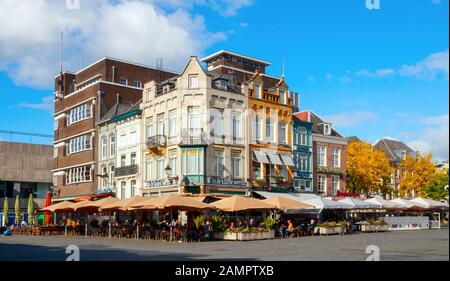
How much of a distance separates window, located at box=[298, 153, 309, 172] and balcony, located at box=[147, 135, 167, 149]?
12920 mm

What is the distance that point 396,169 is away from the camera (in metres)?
69.2

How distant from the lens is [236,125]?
4500 cm

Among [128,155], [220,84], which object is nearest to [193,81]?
[220,84]

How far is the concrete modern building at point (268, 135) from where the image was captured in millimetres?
45656

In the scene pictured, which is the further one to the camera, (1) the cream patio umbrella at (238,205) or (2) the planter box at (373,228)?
(2) the planter box at (373,228)

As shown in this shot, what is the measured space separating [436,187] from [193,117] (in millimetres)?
36110

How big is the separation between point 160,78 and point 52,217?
19408 mm

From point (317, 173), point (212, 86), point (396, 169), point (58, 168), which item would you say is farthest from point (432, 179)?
point (58, 168)

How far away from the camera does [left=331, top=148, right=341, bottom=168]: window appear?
5393cm

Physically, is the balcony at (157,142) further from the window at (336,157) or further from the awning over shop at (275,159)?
the window at (336,157)

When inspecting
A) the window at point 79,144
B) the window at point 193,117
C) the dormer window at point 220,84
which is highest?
the dormer window at point 220,84

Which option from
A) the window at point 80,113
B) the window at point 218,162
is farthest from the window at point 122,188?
the window at point 218,162

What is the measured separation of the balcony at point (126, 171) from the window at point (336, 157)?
1922 cm
